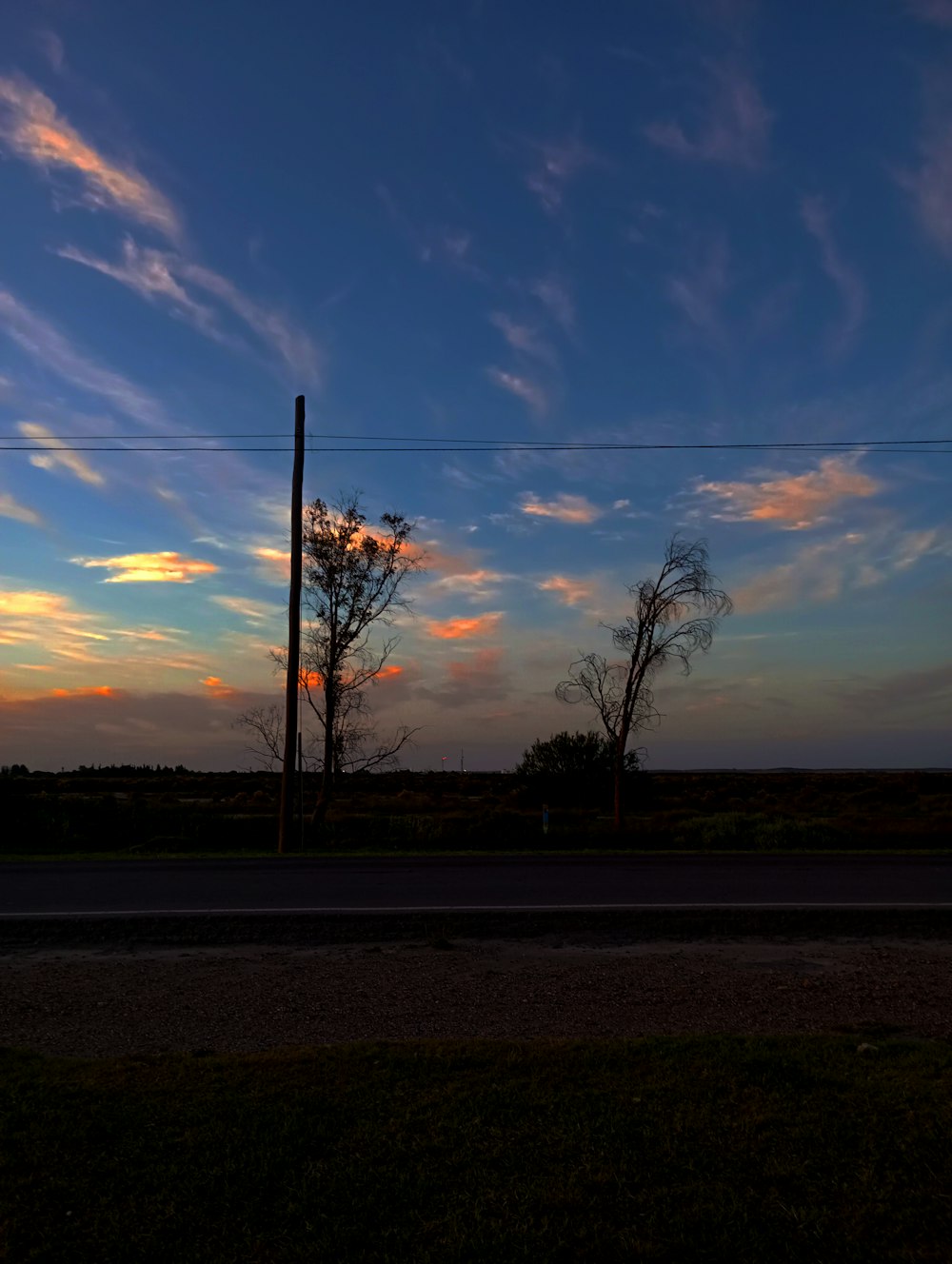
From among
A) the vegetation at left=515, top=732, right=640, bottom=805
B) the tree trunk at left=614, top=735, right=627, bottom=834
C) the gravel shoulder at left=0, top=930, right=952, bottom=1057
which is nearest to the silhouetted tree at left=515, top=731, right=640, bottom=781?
the vegetation at left=515, top=732, right=640, bottom=805

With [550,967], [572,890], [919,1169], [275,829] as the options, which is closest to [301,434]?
[275,829]

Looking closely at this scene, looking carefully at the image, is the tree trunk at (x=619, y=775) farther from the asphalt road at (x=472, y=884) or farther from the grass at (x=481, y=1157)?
the grass at (x=481, y=1157)

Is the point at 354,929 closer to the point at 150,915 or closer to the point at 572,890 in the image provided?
the point at 150,915

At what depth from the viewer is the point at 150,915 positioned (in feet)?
37.1

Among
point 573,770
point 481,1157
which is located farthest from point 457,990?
point 573,770

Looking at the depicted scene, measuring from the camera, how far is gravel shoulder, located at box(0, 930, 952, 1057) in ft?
22.3

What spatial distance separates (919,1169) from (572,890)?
32.2 feet

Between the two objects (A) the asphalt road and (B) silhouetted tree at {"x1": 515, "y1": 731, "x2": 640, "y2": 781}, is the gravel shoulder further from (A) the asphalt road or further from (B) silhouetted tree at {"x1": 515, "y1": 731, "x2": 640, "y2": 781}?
(B) silhouetted tree at {"x1": 515, "y1": 731, "x2": 640, "y2": 781}

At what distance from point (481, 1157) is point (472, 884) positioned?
411 inches

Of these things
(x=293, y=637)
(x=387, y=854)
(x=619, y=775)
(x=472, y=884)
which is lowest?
(x=472, y=884)

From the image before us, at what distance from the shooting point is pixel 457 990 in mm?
7957

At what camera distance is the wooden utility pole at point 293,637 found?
20.1 meters

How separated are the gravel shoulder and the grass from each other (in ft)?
3.81

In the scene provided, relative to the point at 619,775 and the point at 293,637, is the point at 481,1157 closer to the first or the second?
the point at 293,637
